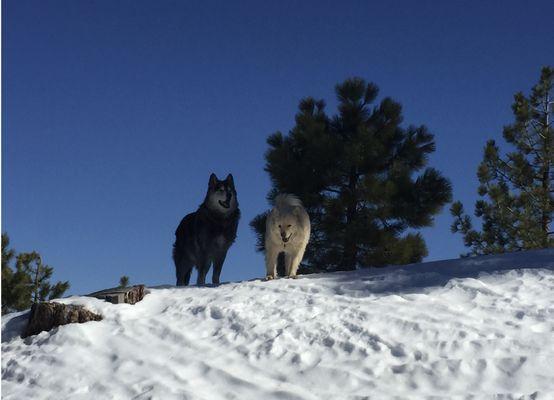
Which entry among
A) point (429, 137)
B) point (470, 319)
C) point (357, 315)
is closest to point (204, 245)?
point (357, 315)

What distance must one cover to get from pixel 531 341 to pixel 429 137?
1049 centimetres

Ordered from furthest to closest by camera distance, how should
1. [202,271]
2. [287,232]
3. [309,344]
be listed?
[202,271], [287,232], [309,344]

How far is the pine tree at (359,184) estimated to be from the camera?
51.6ft

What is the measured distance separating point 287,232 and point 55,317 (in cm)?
333

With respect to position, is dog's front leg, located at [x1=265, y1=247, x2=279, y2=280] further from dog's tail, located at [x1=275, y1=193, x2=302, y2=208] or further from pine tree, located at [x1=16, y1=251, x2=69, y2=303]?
pine tree, located at [x1=16, y1=251, x2=69, y2=303]

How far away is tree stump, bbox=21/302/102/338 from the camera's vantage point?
27.6ft

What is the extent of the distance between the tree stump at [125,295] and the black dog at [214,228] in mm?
1912

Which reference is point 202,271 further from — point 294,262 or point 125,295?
point 125,295

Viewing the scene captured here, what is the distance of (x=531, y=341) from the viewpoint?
23.5 feet

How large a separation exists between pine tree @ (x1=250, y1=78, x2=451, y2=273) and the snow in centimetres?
628

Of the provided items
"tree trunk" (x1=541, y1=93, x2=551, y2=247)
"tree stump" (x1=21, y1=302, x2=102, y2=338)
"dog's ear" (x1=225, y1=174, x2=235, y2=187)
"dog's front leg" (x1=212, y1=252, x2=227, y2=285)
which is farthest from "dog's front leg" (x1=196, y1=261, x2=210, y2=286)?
"tree trunk" (x1=541, y1=93, x2=551, y2=247)

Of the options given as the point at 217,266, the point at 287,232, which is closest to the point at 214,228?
the point at 217,266

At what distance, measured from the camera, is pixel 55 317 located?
8.43 m

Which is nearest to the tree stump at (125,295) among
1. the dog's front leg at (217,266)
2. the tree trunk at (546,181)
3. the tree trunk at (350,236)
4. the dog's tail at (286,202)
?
the dog's front leg at (217,266)
